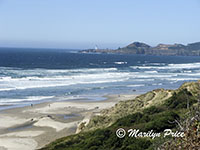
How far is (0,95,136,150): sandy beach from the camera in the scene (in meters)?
20.8

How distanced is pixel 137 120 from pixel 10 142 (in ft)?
31.2

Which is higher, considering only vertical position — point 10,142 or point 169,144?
point 169,144

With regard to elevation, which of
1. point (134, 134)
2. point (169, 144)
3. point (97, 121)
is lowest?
point (97, 121)

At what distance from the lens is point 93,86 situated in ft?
153

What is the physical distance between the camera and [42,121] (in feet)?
85.3

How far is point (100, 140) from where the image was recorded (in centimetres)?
1290

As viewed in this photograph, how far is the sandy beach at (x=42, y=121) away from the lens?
20.8 m

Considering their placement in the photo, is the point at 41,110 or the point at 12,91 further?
the point at 12,91

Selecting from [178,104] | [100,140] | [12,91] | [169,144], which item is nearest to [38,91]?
[12,91]

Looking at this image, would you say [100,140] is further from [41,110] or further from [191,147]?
[41,110]

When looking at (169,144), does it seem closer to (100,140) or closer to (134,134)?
(134,134)

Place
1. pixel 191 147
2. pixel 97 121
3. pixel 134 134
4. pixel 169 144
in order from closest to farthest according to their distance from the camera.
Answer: pixel 191 147, pixel 169 144, pixel 134 134, pixel 97 121

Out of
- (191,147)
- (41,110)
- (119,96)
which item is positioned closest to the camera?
(191,147)

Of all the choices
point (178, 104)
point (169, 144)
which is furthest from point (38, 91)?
point (169, 144)
